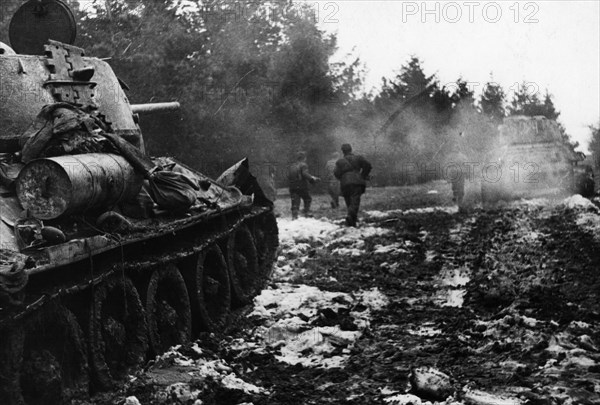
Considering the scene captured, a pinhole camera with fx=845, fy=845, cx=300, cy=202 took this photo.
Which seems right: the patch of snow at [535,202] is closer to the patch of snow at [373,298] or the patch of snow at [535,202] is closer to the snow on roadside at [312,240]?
the snow on roadside at [312,240]

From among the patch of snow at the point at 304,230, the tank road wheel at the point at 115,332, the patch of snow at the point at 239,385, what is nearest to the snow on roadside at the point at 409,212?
the patch of snow at the point at 304,230

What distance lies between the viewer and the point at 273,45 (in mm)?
25031

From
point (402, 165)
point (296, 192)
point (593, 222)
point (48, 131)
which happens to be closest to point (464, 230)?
point (593, 222)

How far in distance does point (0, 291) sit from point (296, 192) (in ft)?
51.5

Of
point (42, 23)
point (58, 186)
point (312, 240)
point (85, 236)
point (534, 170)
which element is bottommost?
point (312, 240)

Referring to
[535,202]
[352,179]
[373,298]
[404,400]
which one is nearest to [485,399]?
[404,400]

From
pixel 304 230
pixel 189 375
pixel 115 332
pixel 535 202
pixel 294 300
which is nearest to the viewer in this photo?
pixel 189 375

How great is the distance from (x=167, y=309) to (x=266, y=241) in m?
4.22

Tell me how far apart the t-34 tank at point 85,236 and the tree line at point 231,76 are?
10119mm

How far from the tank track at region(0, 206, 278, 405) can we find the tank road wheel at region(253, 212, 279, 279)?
3.51 feet

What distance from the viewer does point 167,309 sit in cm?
755

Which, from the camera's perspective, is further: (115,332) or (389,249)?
(389,249)

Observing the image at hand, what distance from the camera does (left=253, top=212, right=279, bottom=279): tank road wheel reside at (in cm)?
1094

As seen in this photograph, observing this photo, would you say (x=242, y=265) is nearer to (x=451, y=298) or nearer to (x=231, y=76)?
(x=451, y=298)
